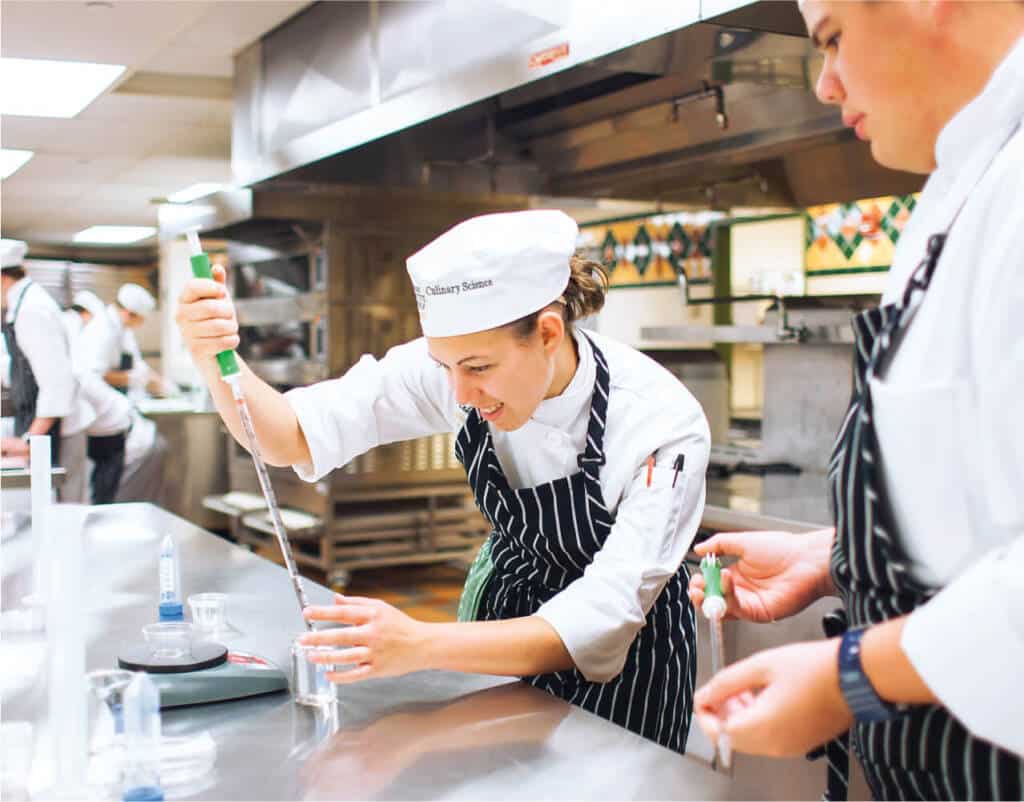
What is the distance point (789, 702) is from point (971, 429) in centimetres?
28

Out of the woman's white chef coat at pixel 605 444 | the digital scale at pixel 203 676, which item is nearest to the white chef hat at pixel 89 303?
the woman's white chef coat at pixel 605 444

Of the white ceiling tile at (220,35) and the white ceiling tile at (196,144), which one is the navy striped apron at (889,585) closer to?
the white ceiling tile at (220,35)

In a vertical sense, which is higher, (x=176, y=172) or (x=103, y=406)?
(x=176, y=172)

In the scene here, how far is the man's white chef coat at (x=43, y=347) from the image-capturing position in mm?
5156

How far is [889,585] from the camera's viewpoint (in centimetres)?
104

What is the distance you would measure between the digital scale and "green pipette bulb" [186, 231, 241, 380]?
381 mm

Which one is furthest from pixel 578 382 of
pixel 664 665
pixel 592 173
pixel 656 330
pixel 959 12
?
pixel 592 173

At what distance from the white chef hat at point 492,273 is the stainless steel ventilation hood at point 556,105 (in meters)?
0.71

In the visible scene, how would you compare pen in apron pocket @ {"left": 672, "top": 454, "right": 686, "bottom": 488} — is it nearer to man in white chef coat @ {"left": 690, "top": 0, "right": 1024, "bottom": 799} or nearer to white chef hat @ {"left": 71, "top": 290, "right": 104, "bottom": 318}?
man in white chef coat @ {"left": 690, "top": 0, "right": 1024, "bottom": 799}

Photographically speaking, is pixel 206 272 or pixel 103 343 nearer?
pixel 206 272

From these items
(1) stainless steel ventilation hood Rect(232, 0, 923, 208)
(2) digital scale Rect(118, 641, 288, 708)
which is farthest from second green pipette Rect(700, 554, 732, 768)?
(1) stainless steel ventilation hood Rect(232, 0, 923, 208)

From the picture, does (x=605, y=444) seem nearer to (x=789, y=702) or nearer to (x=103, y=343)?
(x=789, y=702)

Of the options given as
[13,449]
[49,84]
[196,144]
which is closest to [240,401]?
[13,449]

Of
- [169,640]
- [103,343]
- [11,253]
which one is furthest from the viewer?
[103,343]
